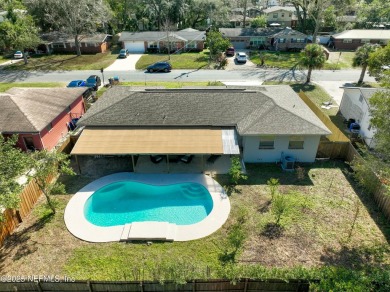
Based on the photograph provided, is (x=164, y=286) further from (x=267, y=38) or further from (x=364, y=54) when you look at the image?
(x=267, y=38)

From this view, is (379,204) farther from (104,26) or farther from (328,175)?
(104,26)

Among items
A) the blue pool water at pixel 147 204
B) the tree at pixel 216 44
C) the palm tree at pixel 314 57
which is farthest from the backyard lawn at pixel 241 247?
the tree at pixel 216 44

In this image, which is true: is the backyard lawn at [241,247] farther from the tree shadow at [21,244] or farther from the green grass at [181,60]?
the green grass at [181,60]

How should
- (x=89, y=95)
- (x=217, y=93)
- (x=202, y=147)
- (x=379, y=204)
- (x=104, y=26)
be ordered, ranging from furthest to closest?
(x=104, y=26), (x=89, y=95), (x=217, y=93), (x=202, y=147), (x=379, y=204)

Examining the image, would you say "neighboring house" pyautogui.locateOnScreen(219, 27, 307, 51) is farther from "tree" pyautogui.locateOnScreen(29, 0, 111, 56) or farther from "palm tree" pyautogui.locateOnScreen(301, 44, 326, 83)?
"tree" pyautogui.locateOnScreen(29, 0, 111, 56)

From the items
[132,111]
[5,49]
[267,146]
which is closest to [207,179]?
[267,146]

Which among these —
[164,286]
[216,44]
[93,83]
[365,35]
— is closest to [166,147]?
[164,286]
